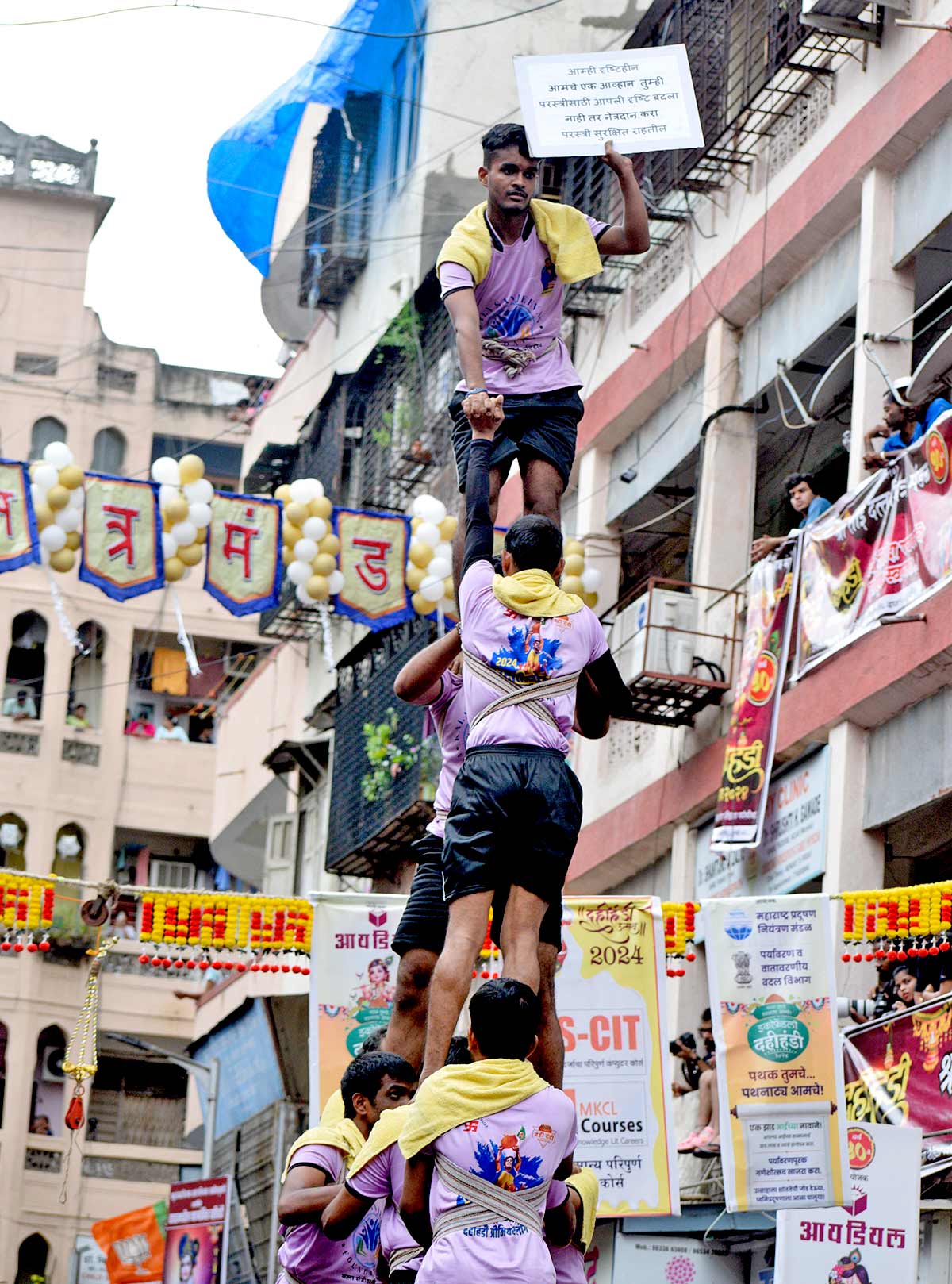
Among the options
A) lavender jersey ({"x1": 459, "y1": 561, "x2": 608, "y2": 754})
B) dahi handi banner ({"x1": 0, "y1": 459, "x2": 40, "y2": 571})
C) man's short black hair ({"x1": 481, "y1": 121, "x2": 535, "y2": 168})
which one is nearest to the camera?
lavender jersey ({"x1": 459, "y1": 561, "x2": 608, "y2": 754})

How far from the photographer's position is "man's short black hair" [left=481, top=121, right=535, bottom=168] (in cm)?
1066

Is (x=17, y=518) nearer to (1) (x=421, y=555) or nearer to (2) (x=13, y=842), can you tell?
(1) (x=421, y=555)

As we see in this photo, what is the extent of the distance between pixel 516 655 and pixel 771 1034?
19.4 feet

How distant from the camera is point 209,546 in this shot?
22984 mm

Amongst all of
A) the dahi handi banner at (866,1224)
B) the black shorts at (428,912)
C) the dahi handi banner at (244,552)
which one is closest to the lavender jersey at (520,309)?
the black shorts at (428,912)

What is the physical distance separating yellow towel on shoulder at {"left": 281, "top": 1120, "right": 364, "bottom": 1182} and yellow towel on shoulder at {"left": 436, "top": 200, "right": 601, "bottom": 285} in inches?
144

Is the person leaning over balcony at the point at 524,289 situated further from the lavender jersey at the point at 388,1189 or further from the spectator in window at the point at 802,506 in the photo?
the spectator in window at the point at 802,506

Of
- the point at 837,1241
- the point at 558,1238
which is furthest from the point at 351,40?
the point at 558,1238

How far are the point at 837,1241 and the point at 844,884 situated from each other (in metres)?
5.80

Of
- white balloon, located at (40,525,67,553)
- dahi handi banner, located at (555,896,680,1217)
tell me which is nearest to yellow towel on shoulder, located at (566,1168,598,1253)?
dahi handi banner, located at (555,896,680,1217)

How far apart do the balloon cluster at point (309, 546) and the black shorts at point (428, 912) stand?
13012mm

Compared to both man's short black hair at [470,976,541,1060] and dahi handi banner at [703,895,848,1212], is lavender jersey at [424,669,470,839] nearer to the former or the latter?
man's short black hair at [470,976,541,1060]

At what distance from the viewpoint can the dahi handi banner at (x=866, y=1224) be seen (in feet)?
45.2

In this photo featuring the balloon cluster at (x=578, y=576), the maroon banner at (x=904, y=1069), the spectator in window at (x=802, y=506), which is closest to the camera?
the maroon banner at (x=904, y=1069)
